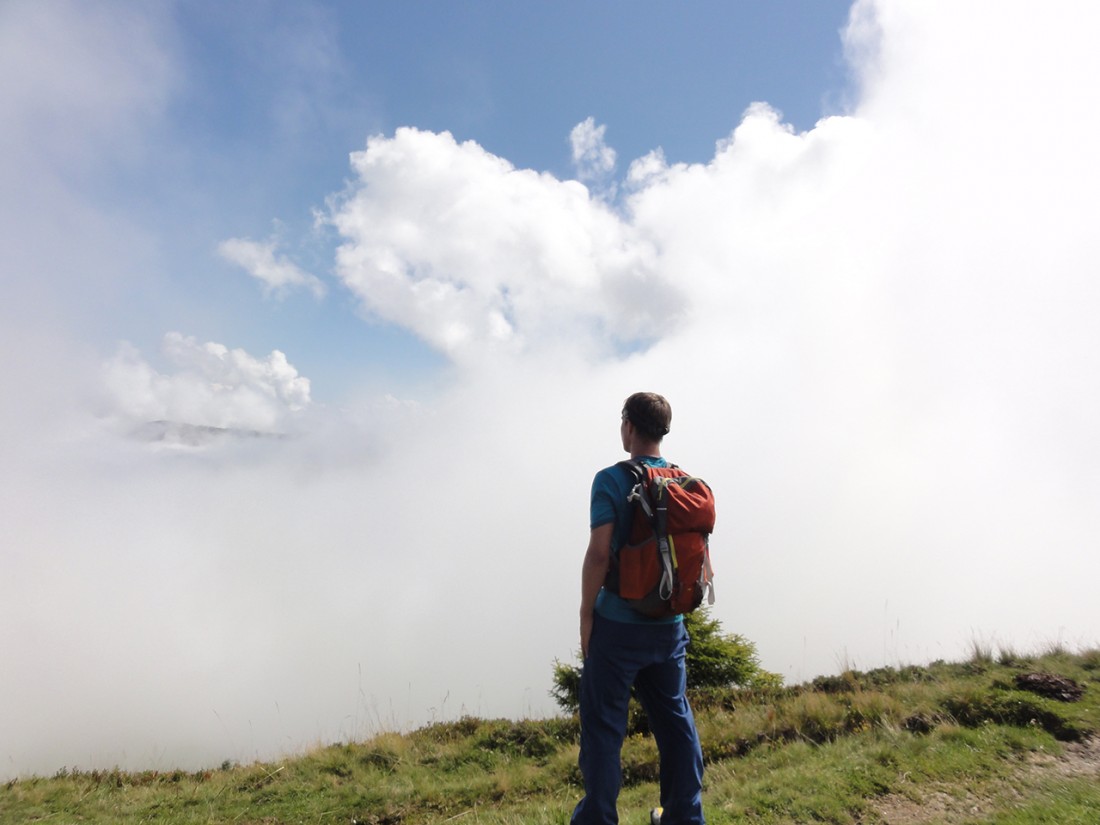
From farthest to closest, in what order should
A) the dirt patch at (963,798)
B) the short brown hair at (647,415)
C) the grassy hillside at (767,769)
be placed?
the grassy hillside at (767,769), the dirt patch at (963,798), the short brown hair at (647,415)

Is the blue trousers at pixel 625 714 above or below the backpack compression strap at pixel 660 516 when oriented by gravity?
below

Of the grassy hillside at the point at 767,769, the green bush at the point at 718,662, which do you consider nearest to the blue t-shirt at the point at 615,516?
the grassy hillside at the point at 767,769

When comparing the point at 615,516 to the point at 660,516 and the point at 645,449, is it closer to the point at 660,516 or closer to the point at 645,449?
the point at 660,516

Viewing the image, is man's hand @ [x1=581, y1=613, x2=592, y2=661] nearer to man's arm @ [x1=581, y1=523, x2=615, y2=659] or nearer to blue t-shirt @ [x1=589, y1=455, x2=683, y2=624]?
man's arm @ [x1=581, y1=523, x2=615, y2=659]

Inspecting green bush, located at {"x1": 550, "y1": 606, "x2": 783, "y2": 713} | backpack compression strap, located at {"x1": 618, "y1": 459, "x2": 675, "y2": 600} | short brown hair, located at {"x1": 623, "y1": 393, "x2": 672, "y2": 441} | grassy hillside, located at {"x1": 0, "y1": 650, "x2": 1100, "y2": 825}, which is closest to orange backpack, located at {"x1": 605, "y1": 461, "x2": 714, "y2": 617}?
backpack compression strap, located at {"x1": 618, "y1": 459, "x2": 675, "y2": 600}

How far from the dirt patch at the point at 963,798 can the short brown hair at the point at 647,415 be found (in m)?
3.92

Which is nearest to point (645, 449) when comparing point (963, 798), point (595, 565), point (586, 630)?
point (595, 565)

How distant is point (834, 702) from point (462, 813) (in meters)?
5.06

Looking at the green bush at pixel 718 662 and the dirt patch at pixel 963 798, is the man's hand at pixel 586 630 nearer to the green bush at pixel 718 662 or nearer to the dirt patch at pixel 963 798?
the dirt patch at pixel 963 798

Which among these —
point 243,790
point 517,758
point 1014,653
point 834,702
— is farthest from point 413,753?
point 1014,653

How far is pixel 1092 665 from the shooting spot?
934 cm

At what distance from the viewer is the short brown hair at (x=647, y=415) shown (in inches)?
156

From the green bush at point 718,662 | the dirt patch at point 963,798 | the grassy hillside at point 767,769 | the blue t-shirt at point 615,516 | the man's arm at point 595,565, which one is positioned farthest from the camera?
the green bush at point 718,662

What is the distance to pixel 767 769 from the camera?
261 inches
